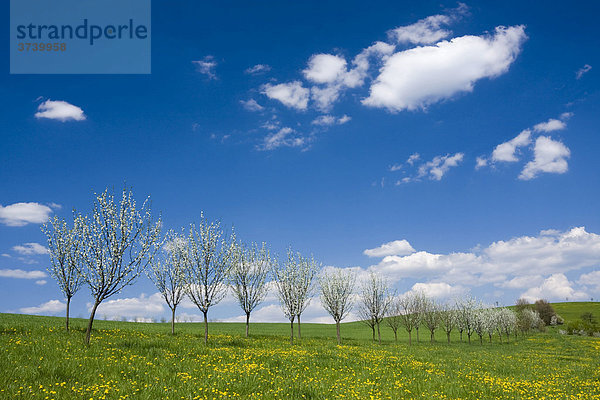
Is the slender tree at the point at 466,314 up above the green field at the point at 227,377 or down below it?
below

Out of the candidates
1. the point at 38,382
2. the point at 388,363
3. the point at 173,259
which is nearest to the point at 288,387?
the point at 38,382

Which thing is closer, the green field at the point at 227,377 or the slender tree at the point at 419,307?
the green field at the point at 227,377

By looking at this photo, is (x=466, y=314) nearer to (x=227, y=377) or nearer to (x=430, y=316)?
(x=430, y=316)

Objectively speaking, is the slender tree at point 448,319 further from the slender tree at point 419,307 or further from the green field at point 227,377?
the green field at point 227,377

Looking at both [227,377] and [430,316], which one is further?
[430,316]

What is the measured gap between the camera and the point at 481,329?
62125 millimetres

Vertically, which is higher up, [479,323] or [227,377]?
[227,377]

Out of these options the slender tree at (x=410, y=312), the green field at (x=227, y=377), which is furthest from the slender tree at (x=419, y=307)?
the green field at (x=227, y=377)

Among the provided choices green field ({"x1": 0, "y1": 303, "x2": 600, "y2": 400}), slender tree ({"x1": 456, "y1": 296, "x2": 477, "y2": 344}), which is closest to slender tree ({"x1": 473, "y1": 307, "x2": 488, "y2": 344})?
slender tree ({"x1": 456, "y1": 296, "x2": 477, "y2": 344})

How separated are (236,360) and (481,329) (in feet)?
191

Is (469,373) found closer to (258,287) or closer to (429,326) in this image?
(258,287)

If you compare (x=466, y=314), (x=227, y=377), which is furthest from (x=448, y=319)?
(x=227, y=377)

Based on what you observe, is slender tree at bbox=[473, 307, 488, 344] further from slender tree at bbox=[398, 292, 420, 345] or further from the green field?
the green field

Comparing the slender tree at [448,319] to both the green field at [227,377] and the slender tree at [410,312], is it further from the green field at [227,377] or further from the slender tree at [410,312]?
the green field at [227,377]
